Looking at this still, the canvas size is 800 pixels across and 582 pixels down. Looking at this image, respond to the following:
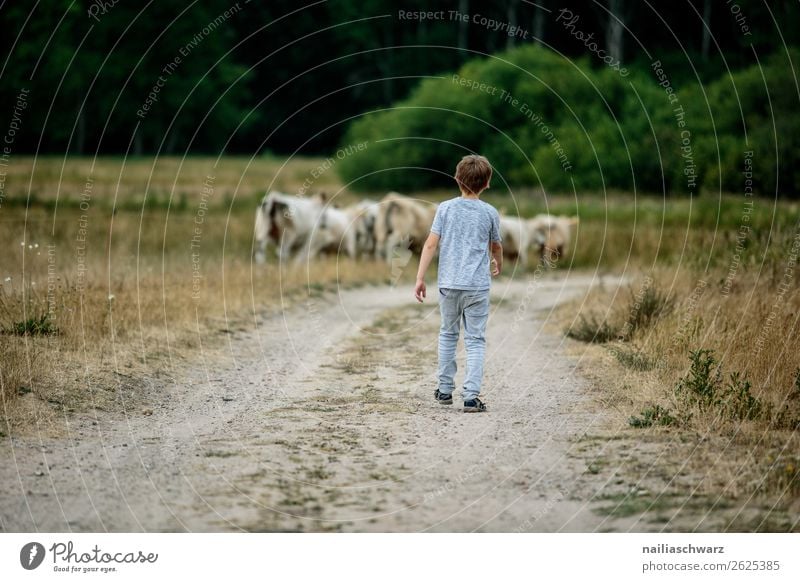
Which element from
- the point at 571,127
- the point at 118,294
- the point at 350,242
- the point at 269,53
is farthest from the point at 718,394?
the point at 269,53

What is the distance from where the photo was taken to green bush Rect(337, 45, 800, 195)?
27.1 meters

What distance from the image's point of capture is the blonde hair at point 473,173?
22.7 feet

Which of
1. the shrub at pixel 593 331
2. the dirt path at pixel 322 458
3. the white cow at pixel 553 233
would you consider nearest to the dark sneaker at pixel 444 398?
the dirt path at pixel 322 458

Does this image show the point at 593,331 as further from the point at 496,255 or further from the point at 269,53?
the point at 269,53

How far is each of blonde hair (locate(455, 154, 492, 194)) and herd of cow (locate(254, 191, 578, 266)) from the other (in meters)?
10.7

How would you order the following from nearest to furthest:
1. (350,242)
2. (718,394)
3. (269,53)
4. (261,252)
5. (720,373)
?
1. (718,394)
2. (720,373)
3. (261,252)
4. (350,242)
5. (269,53)

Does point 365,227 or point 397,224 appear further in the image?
point 365,227

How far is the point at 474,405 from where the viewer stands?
700 cm

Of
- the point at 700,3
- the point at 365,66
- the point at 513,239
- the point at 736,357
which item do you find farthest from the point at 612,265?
the point at 365,66

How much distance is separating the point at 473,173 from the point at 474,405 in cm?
171

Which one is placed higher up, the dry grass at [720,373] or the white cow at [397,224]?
the white cow at [397,224]

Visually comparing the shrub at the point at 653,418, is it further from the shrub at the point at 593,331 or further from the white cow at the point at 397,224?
the white cow at the point at 397,224

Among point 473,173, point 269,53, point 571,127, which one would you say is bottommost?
point 473,173

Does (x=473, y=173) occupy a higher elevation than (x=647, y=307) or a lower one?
higher
